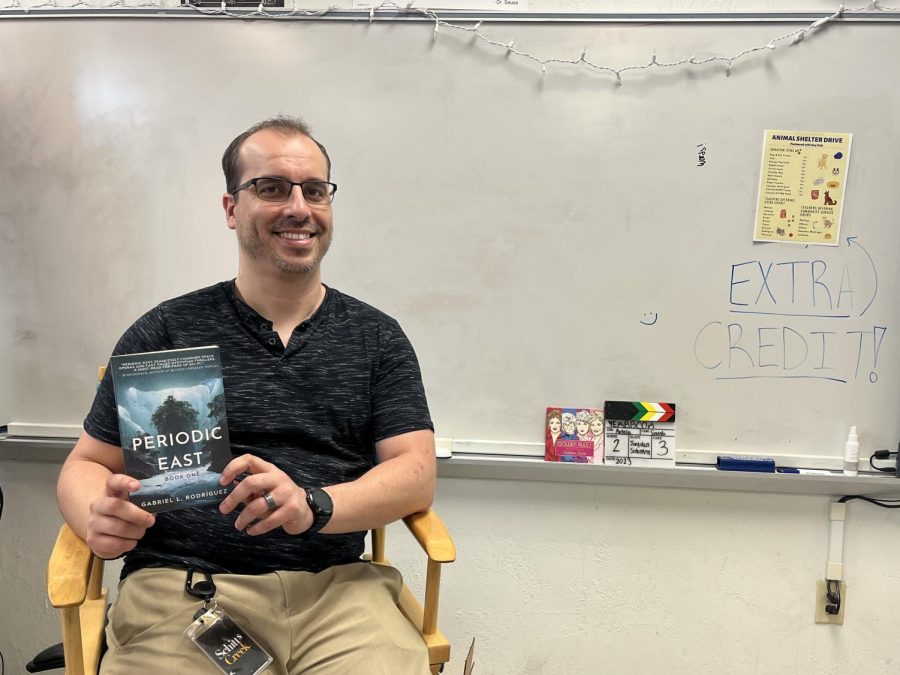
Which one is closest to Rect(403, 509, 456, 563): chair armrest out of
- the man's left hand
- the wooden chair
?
the wooden chair

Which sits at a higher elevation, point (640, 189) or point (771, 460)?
point (640, 189)

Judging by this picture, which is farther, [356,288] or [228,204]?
[356,288]

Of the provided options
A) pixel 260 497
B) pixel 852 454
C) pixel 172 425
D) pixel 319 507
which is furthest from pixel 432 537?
pixel 852 454

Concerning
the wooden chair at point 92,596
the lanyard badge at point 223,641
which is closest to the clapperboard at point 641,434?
the wooden chair at point 92,596

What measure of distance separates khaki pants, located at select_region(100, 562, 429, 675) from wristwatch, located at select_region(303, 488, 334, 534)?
166 mm

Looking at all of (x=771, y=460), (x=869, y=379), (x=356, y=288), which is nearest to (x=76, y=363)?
(x=356, y=288)

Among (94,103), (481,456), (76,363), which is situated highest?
(94,103)

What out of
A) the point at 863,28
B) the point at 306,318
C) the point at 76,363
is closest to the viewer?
the point at 306,318

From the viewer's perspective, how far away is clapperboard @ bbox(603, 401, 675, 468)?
5.54 ft

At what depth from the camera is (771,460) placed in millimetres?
1661

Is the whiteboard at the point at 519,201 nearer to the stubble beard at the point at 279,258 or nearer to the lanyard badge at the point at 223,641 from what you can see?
the stubble beard at the point at 279,258

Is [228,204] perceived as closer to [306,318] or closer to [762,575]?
[306,318]

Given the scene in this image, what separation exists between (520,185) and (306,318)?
72 cm

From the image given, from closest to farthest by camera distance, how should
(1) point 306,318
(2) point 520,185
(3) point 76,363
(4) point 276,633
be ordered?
(4) point 276,633
(1) point 306,318
(2) point 520,185
(3) point 76,363
